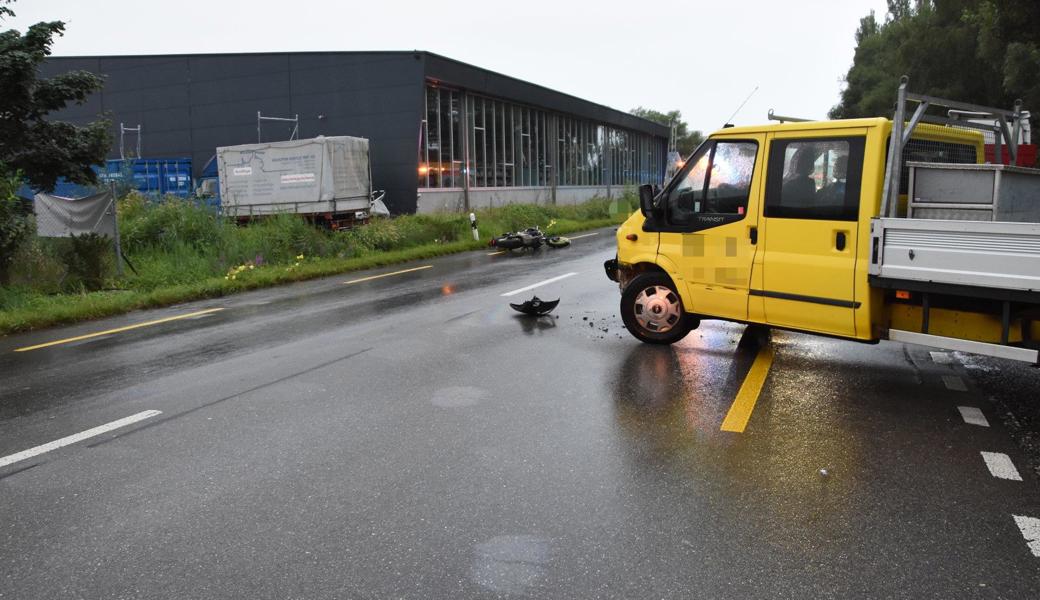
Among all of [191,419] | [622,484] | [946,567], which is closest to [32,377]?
[191,419]

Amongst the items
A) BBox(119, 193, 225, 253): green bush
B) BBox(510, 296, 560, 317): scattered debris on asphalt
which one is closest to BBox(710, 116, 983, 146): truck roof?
BBox(510, 296, 560, 317): scattered debris on asphalt

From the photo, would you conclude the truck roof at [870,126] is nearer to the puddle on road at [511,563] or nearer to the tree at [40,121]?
the puddle on road at [511,563]

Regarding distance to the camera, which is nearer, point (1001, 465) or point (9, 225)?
point (1001, 465)

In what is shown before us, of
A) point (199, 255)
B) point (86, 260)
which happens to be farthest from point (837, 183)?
point (199, 255)

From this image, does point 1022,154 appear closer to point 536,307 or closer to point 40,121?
point 536,307

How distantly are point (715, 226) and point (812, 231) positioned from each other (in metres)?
0.98

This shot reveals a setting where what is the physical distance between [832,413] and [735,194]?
232 centimetres

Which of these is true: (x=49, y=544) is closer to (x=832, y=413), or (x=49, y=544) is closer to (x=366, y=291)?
(x=832, y=413)

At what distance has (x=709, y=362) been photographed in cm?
724

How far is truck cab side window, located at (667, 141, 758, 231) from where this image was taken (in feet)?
22.8

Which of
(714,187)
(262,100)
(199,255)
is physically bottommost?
(199,255)

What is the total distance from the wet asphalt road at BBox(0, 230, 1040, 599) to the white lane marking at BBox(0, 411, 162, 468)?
105mm

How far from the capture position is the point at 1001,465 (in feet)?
14.9

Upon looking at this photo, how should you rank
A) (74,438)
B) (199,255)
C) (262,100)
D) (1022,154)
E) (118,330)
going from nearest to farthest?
Answer: (74,438) → (1022,154) → (118,330) → (199,255) → (262,100)
